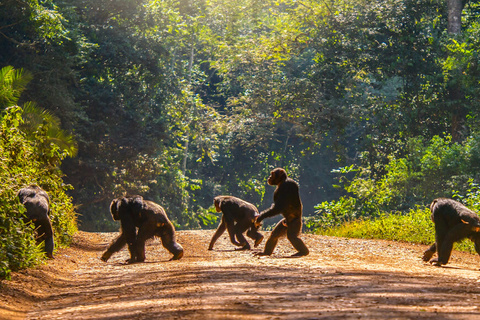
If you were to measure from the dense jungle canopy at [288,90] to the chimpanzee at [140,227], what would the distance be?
450 inches

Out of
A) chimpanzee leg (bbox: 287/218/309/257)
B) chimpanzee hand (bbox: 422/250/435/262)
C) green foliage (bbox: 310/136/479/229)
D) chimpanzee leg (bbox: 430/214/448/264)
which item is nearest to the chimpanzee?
chimpanzee leg (bbox: 287/218/309/257)

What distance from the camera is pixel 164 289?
694cm

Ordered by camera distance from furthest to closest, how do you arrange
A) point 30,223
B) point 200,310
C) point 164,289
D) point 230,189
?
point 230,189 < point 30,223 < point 164,289 < point 200,310

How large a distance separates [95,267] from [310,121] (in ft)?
62.3

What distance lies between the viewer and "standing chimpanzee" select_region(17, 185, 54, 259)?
999 cm

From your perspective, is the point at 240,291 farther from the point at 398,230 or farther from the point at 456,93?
the point at 456,93

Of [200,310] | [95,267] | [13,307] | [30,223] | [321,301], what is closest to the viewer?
[200,310]

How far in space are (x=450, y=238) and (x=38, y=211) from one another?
21.1 ft

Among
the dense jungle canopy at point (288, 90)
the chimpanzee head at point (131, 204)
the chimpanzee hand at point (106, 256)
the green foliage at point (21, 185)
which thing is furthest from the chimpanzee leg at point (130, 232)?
the dense jungle canopy at point (288, 90)

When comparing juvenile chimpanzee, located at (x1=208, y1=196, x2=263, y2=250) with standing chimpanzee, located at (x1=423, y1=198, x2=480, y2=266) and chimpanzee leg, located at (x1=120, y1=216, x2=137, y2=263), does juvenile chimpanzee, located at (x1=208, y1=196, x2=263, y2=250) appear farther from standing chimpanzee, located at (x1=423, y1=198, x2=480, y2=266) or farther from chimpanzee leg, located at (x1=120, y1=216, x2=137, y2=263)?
standing chimpanzee, located at (x1=423, y1=198, x2=480, y2=266)

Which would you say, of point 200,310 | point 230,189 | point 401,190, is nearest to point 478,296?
point 200,310

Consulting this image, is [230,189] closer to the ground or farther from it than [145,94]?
closer to the ground

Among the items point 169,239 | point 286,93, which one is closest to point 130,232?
point 169,239

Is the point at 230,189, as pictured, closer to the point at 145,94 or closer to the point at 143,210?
the point at 145,94
